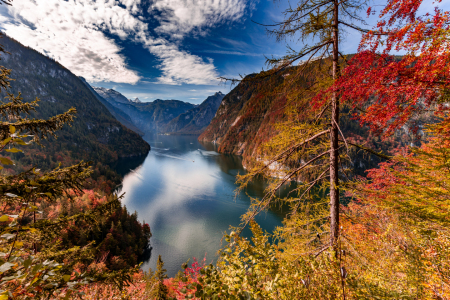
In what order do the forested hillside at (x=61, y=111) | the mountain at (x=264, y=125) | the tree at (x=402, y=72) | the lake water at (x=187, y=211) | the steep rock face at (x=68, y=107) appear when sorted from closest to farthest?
1. the tree at (x=402, y=72)
2. the mountain at (x=264, y=125)
3. the lake water at (x=187, y=211)
4. the forested hillside at (x=61, y=111)
5. the steep rock face at (x=68, y=107)

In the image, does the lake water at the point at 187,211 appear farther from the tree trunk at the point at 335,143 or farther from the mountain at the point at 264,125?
the tree trunk at the point at 335,143

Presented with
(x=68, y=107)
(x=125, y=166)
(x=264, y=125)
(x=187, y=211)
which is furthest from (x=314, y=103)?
(x=68, y=107)

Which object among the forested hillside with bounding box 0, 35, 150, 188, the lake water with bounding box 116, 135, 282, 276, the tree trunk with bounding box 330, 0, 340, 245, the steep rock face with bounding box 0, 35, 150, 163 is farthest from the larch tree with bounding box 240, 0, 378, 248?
the steep rock face with bounding box 0, 35, 150, 163

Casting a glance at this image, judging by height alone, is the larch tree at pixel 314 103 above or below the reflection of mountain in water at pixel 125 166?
above

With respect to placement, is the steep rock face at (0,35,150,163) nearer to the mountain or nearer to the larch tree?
the mountain

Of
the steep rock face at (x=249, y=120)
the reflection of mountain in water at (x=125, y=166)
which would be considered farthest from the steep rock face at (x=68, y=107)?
the steep rock face at (x=249, y=120)

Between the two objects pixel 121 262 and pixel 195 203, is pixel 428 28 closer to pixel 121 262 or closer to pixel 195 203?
pixel 121 262

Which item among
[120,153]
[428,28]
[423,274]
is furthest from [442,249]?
[120,153]
